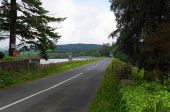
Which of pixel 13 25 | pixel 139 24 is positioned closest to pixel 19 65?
pixel 13 25

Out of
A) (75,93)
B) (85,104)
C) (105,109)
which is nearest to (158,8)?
(75,93)

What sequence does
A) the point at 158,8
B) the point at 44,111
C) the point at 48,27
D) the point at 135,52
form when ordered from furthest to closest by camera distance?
the point at 48,27 < the point at 135,52 < the point at 158,8 < the point at 44,111

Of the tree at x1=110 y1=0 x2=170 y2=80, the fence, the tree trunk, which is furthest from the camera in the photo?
the tree trunk

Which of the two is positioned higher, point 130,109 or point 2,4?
point 2,4

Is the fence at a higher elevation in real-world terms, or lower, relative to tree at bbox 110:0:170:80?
lower

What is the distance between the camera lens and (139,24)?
3089 cm

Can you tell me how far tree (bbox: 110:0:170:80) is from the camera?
28672mm

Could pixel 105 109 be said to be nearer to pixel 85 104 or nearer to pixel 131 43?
pixel 85 104

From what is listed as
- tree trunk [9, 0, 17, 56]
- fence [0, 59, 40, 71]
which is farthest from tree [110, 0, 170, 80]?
tree trunk [9, 0, 17, 56]

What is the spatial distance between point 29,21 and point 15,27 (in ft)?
4.95

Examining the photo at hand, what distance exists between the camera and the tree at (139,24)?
94.1 ft

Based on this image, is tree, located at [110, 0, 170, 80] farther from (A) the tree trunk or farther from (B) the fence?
(A) the tree trunk

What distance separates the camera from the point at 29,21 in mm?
44406

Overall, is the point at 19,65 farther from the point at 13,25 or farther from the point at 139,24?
the point at 139,24
